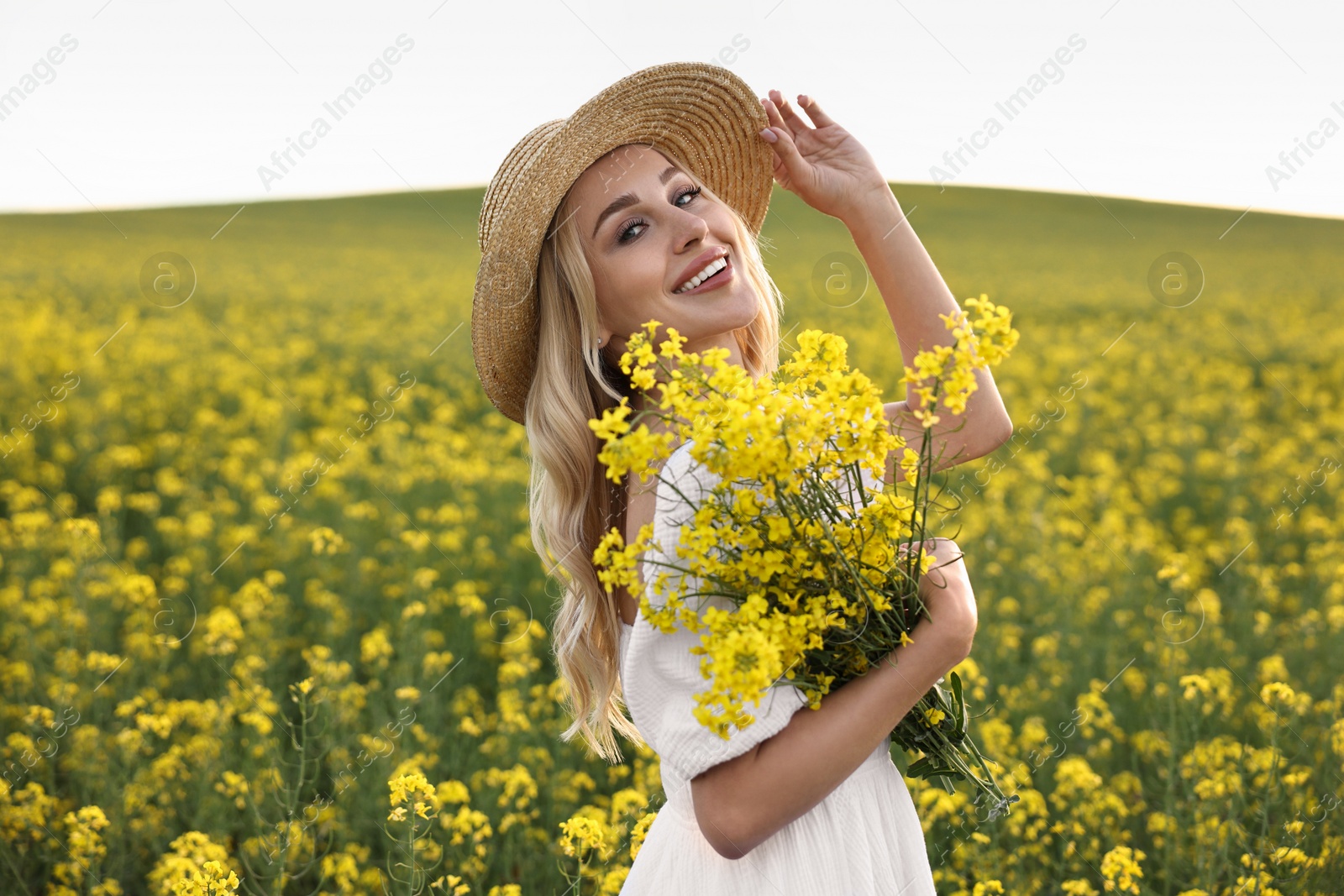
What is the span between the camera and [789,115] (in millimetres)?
2025

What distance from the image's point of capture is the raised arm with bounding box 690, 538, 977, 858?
1395 millimetres

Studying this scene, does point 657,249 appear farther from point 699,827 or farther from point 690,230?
point 699,827

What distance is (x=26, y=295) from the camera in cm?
1393

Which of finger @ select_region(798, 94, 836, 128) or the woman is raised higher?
finger @ select_region(798, 94, 836, 128)

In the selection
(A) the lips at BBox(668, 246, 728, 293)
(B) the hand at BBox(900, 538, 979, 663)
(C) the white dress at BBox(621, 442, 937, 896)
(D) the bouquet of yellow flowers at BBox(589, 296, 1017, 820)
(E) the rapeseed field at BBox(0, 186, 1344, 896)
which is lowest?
(E) the rapeseed field at BBox(0, 186, 1344, 896)

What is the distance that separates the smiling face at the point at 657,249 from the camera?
1775 mm

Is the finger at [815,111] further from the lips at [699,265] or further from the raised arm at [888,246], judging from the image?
the lips at [699,265]

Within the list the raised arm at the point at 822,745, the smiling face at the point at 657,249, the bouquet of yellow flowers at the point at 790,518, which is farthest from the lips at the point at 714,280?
the raised arm at the point at 822,745

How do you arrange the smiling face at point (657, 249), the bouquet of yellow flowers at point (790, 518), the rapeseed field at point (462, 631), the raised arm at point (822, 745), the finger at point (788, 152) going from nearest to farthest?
the bouquet of yellow flowers at point (790, 518)
the raised arm at point (822, 745)
the smiling face at point (657, 249)
the finger at point (788, 152)
the rapeseed field at point (462, 631)

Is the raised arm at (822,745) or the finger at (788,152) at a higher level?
the finger at (788,152)

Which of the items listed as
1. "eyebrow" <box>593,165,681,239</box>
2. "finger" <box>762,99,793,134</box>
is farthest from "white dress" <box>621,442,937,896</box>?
"finger" <box>762,99,793,134</box>

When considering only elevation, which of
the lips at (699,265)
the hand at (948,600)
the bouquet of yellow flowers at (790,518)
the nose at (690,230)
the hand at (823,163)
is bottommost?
the hand at (948,600)

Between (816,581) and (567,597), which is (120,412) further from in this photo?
(816,581)

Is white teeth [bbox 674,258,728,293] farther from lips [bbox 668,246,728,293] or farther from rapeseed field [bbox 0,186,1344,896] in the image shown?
rapeseed field [bbox 0,186,1344,896]
